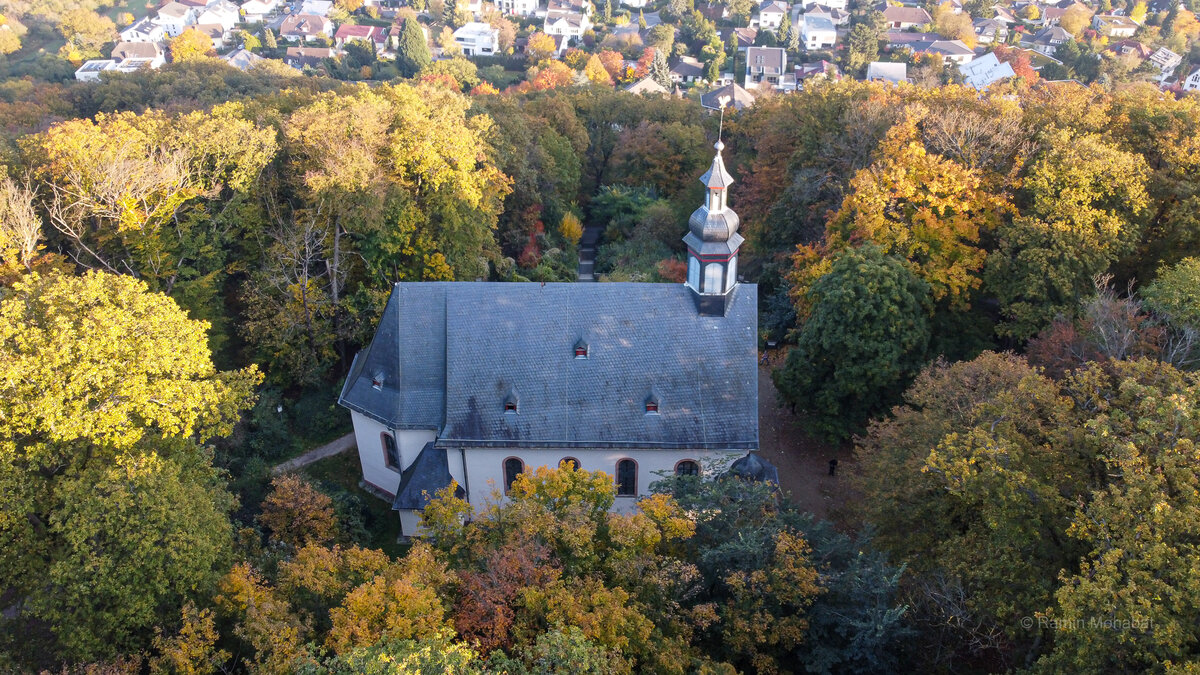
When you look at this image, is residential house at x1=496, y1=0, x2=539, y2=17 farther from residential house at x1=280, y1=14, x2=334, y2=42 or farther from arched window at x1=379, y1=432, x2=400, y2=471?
arched window at x1=379, y1=432, x2=400, y2=471

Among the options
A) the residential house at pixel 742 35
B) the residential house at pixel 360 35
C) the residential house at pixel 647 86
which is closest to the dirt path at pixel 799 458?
the residential house at pixel 647 86

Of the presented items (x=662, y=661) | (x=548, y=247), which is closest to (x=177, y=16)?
(x=548, y=247)

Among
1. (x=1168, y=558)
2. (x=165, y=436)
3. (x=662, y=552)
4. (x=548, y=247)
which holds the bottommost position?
(x=548, y=247)

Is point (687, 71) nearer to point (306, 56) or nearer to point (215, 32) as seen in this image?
point (306, 56)

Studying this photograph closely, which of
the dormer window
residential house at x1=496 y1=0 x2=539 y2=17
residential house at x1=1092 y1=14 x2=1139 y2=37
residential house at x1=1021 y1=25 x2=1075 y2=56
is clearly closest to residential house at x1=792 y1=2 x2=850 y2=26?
residential house at x1=1021 y1=25 x2=1075 y2=56

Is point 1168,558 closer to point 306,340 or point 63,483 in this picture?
point 63,483

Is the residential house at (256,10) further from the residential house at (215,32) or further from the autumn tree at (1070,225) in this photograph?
the autumn tree at (1070,225)

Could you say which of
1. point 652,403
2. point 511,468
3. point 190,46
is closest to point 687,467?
point 652,403
